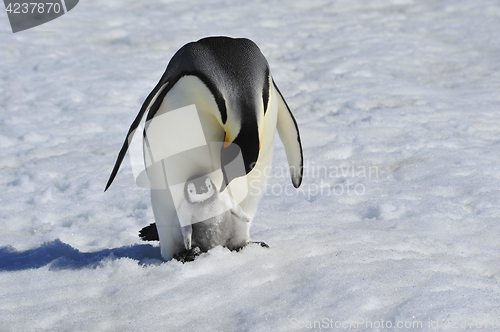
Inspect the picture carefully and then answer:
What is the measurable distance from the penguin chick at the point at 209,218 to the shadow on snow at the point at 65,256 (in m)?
0.26

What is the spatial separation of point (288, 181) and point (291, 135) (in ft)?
4.34

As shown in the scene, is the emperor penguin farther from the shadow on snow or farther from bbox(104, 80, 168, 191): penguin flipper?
the shadow on snow

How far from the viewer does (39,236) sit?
9.36 ft

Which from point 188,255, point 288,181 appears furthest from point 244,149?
point 288,181

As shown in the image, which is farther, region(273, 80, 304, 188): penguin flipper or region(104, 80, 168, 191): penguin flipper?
region(273, 80, 304, 188): penguin flipper

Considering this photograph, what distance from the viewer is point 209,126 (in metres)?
2.11

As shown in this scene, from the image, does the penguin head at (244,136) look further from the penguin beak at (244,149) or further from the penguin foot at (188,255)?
the penguin foot at (188,255)

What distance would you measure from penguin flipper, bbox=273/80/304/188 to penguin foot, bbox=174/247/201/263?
678 millimetres

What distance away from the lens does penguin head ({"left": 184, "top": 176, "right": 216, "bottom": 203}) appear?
7.29 ft

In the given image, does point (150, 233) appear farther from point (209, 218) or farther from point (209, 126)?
point (209, 126)

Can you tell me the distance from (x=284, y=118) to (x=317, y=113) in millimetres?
2640

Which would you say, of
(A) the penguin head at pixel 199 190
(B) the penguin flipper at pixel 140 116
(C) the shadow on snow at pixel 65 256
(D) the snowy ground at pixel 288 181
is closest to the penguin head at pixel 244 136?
(A) the penguin head at pixel 199 190

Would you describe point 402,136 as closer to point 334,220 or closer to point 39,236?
point 334,220

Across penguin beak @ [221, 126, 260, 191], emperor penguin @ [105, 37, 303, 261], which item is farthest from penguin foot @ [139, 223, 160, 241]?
penguin beak @ [221, 126, 260, 191]
